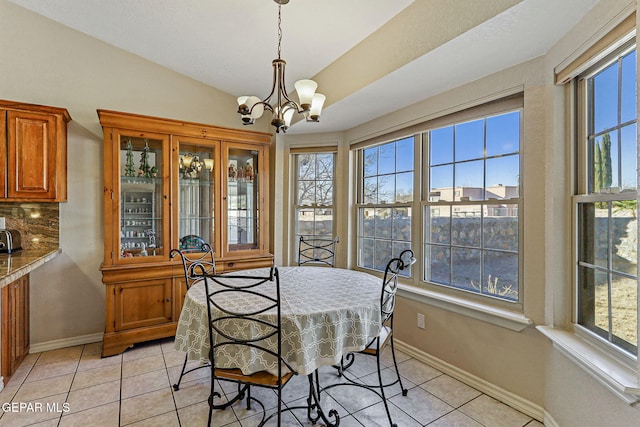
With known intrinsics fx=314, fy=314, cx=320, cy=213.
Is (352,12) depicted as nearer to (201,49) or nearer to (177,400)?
(201,49)

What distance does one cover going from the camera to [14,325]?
253cm

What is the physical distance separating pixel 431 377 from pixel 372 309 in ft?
3.64

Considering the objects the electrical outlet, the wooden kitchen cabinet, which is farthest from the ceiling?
the wooden kitchen cabinet

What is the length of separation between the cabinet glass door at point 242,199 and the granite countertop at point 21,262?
1.56m

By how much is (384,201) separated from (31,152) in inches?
128

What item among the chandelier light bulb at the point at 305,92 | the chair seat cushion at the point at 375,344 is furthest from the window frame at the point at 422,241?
the chandelier light bulb at the point at 305,92

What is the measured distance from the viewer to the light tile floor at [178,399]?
6.47ft

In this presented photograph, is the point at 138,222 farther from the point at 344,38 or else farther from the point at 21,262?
the point at 344,38

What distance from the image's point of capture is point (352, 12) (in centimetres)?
224

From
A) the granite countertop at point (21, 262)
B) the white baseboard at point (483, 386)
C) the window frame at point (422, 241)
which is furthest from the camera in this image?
the window frame at point (422, 241)

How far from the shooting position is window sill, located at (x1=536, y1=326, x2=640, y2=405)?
130cm

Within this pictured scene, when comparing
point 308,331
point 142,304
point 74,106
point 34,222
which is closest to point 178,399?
point 142,304

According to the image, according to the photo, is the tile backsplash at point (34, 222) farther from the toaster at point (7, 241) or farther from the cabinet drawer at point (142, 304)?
the cabinet drawer at point (142, 304)

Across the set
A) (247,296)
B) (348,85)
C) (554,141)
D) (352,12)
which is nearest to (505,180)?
(554,141)
